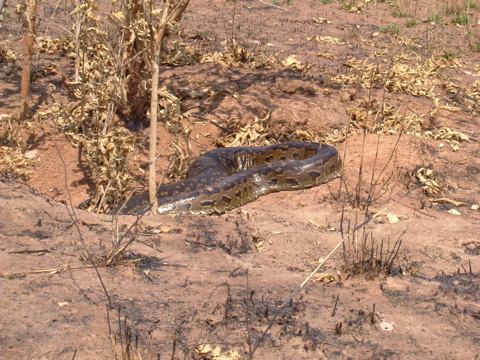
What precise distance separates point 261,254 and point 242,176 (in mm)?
2938

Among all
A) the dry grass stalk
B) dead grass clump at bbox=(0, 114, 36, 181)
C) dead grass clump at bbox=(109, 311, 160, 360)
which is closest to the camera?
dead grass clump at bbox=(109, 311, 160, 360)

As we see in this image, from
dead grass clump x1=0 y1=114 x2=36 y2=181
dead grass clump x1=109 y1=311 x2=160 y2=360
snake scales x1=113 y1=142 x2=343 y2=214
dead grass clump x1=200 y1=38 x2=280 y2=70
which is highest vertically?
dead grass clump x1=200 y1=38 x2=280 y2=70

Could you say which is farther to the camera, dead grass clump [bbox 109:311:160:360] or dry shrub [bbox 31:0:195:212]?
dry shrub [bbox 31:0:195:212]

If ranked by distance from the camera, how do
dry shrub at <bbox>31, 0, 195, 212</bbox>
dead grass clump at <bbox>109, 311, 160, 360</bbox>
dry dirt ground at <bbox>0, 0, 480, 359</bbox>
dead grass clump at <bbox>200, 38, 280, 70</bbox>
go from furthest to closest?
dead grass clump at <bbox>200, 38, 280, 70</bbox> → dry shrub at <bbox>31, 0, 195, 212</bbox> → dry dirt ground at <bbox>0, 0, 480, 359</bbox> → dead grass clump at <bbox>109, 311, 160, 360</bbox>

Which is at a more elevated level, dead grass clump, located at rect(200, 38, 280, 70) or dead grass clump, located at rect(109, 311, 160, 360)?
dead grass clump, located at rect(200, 38, 280, 70)

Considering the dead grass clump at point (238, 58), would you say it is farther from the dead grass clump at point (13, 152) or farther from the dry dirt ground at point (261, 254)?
the dead grass clump at point (13, 152)

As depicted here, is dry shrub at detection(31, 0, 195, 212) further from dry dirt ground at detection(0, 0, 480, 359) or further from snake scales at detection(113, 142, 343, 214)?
dry dirt ground at detection(0, 0, 480, 359)

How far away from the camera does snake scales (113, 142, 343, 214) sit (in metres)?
7.49

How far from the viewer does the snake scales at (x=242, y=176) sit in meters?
7.49

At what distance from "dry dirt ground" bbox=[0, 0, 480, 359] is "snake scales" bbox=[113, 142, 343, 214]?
0.99 feet

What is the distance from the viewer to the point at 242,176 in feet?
27.7

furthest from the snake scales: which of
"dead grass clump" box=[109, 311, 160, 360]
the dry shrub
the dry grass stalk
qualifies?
"dead grass clump" box=[109, 311, 160, 360]

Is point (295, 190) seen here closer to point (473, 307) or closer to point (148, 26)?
point (148, 26)

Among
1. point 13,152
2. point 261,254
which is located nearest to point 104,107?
point 13,152
